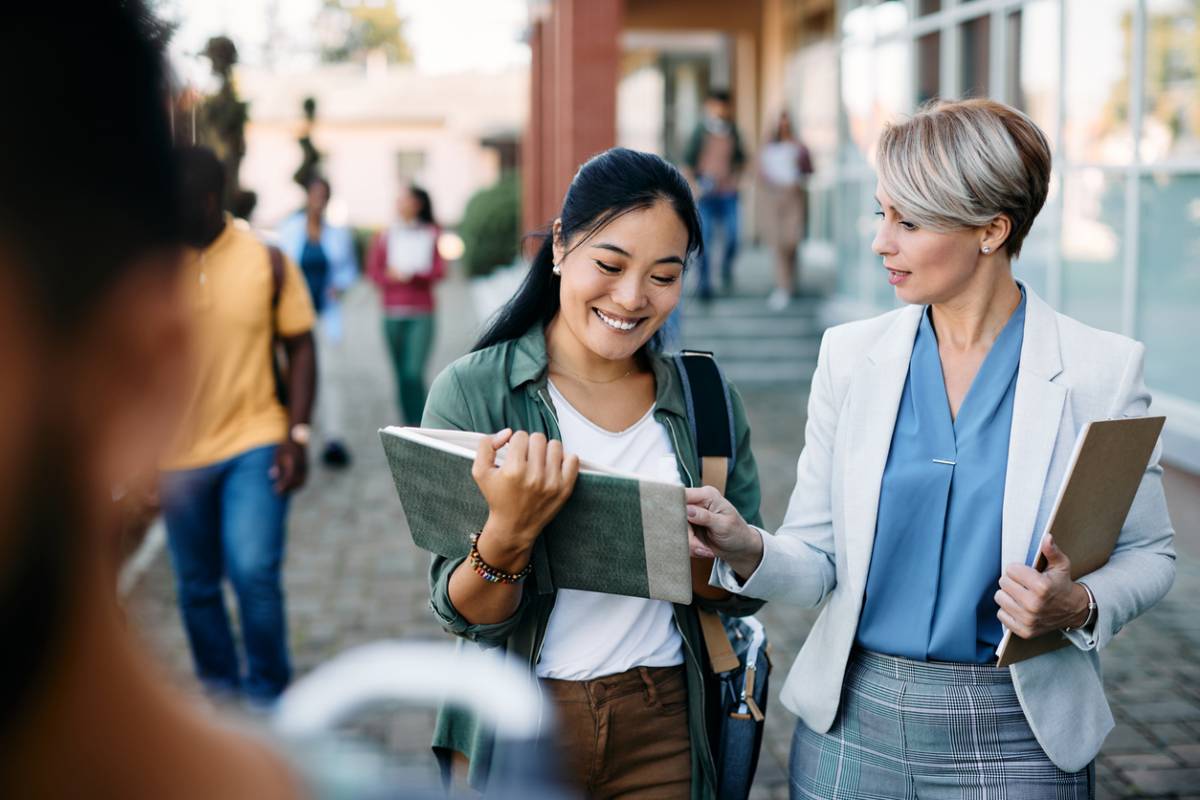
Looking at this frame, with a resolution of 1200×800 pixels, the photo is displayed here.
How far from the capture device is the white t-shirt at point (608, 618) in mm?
2424

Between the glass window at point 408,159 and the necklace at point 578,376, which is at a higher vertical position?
the glass window at point 408,159

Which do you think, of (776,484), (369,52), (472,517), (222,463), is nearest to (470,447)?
(472,517)

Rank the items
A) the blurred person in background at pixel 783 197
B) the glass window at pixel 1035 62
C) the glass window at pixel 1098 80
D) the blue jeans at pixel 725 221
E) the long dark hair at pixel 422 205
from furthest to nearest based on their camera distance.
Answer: the blue jeans at pixel 725 221 < the blurred person in background at pixel 783 197 < the long dark hair at pixel 422 205 < the glass window at pixel 1035 62 < the glass window at pixel 1098 80

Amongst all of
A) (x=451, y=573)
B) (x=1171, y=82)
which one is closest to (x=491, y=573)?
(x=451, y=573)

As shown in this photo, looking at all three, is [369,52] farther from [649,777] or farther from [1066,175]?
[649,777]

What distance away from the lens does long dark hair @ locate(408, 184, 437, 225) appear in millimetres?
10156

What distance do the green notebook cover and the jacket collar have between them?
29 centimetres

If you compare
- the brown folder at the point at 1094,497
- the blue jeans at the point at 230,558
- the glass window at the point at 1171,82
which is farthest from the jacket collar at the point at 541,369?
the glass window at the point at 1171,82

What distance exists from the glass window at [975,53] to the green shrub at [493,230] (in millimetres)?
17831

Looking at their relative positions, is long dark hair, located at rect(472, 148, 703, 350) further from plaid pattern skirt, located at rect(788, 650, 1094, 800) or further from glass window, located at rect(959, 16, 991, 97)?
glass window, located at rect(959, 16, 991, 97)

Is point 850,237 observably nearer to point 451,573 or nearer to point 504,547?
point 451,573

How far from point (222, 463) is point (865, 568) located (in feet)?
8.58

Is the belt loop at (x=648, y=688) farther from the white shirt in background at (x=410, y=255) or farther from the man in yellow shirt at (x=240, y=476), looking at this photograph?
the white shirt in background at (x=410, y=255)

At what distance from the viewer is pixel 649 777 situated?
2.47 m
